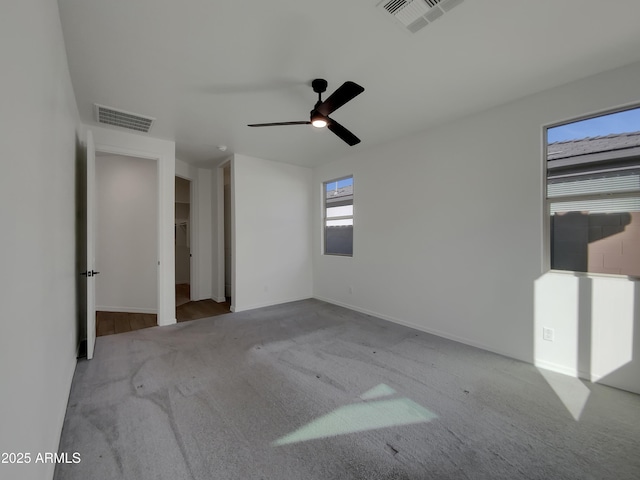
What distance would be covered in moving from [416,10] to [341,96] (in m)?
0.70

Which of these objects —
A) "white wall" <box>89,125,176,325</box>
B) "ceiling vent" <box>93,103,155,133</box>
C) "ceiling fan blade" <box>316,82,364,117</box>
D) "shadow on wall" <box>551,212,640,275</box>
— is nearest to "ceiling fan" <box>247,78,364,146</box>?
"ceiling fan blade" <box>316,82,364,117</box>

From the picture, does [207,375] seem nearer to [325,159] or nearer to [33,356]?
[33,356]

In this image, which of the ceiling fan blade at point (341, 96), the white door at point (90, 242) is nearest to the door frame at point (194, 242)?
the white door at point (90, 242)

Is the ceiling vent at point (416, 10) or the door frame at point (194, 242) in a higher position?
the ceiling vent at point (416, 10)

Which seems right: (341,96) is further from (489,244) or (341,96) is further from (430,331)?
(430,331)

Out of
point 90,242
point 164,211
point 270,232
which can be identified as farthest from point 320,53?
point 270,232

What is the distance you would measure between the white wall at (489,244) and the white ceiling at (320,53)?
298 millimetres

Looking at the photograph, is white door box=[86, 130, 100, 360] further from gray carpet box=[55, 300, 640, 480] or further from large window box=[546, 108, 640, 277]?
large window box=[546, 108, 640, 277]

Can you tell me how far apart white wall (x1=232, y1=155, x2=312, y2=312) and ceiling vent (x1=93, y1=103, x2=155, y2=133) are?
1.40 metres

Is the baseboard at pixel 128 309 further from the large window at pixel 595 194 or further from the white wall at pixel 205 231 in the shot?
the large window at pixel 595 194

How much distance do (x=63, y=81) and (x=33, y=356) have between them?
78.1 inches

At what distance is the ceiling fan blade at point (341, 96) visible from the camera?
200 centimetres

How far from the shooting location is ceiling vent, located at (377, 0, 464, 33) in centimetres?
163

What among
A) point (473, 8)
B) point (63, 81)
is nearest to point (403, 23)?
point (473, 8)
